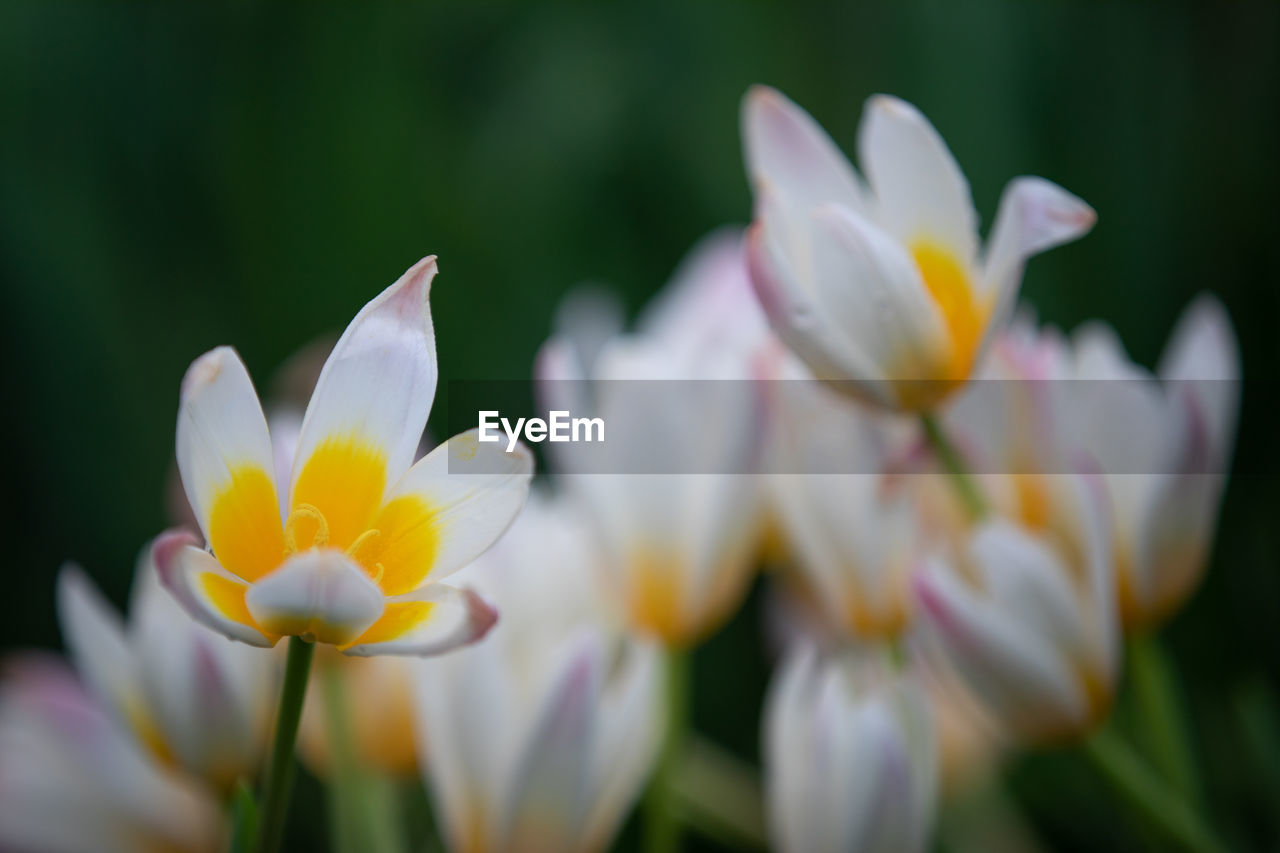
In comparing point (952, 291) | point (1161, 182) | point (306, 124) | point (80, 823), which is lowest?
point (80, 823)

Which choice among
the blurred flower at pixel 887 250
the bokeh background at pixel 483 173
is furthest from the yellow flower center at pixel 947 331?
the bokeh background at pixel 483 173

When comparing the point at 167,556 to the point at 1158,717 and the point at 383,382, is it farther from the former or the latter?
the point at 1158,717

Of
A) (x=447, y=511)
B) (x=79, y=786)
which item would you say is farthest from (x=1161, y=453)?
(x=79, y=786)

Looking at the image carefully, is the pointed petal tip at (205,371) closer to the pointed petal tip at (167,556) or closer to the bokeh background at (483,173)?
the pointed petal tip at (167,556)

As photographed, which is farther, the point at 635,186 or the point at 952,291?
A: the point at 635,186

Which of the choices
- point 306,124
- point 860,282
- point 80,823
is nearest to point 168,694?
point 80,823

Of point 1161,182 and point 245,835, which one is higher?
point 1161,182

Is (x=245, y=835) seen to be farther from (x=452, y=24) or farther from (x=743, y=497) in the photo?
(x=452, y=24)
